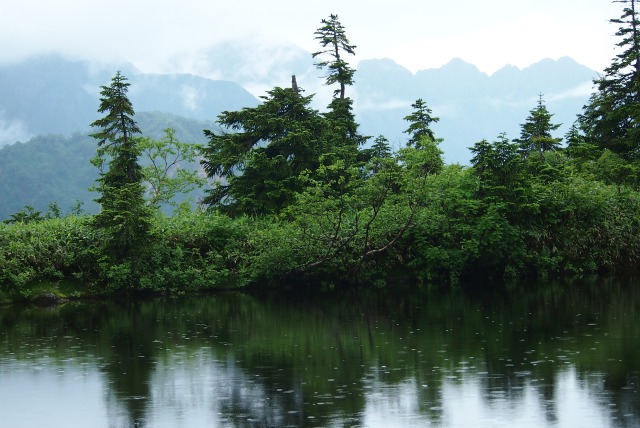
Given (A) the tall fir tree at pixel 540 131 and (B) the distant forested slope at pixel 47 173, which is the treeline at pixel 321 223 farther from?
(B) the distant forested slope at pixel 47 173

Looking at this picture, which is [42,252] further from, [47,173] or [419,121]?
[47,173]

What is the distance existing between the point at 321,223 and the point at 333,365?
16.0 m

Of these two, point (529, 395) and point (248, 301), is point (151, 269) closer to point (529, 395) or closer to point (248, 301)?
point (248, 301)

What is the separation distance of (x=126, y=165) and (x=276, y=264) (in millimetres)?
10180

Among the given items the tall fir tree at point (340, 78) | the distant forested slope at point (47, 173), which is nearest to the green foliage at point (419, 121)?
the tall fir tree at point (340, 78)

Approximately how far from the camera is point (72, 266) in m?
30.8

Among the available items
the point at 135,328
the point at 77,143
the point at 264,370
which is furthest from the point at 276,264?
the point at 77,143

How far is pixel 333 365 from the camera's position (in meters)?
15.4

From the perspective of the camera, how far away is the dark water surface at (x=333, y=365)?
11477 mm

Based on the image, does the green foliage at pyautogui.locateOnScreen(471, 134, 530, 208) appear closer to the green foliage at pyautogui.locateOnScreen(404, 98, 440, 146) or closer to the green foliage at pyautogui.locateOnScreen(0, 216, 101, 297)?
the green foliage at pyautogui.locateOnScreen(404, 98, 440, 146)

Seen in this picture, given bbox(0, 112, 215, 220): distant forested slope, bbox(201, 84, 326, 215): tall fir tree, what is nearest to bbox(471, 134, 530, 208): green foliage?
bbox(201, 84, 326, 215): tall fir tree

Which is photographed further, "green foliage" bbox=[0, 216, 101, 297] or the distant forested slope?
the distant forested slope

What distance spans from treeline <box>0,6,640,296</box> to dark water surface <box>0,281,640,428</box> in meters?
5.00

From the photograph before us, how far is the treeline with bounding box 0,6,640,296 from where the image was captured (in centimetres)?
3067
